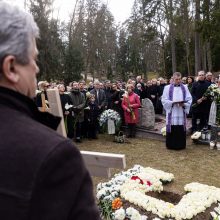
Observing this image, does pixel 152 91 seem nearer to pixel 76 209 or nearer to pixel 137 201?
pixel 137 201

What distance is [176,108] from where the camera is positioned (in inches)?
412

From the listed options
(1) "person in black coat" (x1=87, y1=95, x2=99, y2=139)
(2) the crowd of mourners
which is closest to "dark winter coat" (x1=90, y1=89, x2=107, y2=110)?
(2) the crowd of mourners

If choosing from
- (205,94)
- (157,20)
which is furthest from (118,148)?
(157,20)

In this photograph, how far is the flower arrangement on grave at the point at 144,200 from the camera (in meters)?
4.70

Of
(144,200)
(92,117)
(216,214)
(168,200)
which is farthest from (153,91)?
(216,214)

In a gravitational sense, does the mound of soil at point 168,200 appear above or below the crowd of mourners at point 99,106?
below

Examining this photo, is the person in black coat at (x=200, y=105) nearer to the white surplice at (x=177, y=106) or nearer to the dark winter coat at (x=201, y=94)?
the dark winter coat at (x=201, y=94)

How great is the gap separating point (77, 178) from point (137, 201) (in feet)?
13.4

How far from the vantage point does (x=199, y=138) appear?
36.9 ft

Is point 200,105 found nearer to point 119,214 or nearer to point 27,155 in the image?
point 119,214

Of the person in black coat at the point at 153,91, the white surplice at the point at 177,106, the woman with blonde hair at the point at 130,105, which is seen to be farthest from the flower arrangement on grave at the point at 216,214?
the person in black coat at the point at 153,91

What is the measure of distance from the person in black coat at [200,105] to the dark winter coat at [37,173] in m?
11.2

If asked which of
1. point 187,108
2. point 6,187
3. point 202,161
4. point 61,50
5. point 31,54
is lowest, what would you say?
point 202,161

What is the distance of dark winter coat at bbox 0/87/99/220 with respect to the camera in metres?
1.07
